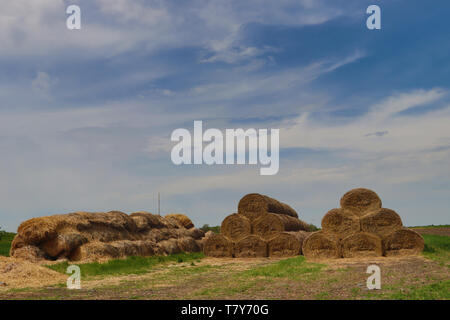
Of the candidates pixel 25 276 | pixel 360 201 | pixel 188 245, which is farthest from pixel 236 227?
pixel 25 276

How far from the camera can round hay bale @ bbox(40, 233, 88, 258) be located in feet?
59.4

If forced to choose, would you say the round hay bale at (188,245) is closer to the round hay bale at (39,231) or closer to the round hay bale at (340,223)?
the round hay bale at (39,231)

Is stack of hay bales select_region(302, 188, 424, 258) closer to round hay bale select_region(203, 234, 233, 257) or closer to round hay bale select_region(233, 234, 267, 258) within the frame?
round hay bale select_region(233, 234, 267, 258)

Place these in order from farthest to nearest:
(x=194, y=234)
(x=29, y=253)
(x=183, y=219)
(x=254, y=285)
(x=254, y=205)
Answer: (x=183, y=219) < (x=194, y=234) < (x=254, y=205) < (x=29, y=253) < (x=254, y=285)

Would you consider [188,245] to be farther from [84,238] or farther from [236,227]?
[84,238]

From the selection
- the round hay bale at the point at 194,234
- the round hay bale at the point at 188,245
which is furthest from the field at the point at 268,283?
the round hay bale at the point at 194,234

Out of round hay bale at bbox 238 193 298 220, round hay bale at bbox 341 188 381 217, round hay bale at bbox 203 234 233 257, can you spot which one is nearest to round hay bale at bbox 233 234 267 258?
round hay bale at bbox 203 234 233 257

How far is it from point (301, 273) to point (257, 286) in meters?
2.79

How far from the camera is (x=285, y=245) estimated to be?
840 inches

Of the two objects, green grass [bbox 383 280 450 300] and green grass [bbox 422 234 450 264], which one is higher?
green grass [bbox 383 280 450 300]

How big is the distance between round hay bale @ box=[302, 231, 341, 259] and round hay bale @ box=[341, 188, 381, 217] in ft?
5.28

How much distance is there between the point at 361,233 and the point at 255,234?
18.1 feet

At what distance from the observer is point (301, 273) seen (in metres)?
13.1
